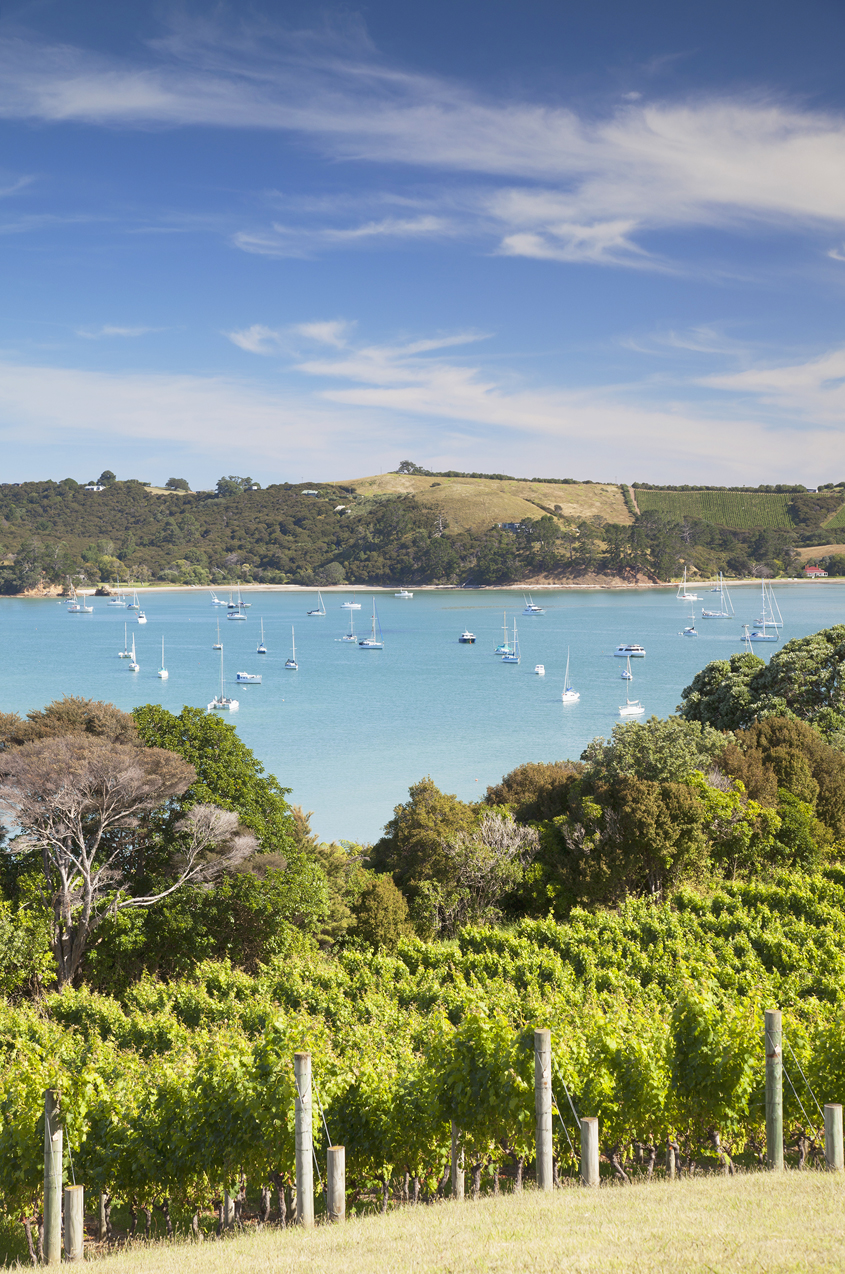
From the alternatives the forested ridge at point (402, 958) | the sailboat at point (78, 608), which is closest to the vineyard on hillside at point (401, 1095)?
the forested ridge at point (402, 958)

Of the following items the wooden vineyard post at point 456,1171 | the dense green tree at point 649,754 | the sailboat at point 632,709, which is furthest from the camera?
the sailboat at point 632,709

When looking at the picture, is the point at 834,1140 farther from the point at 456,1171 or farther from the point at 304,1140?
the point at 304,1140

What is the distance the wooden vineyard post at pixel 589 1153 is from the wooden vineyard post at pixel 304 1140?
2.65 metres

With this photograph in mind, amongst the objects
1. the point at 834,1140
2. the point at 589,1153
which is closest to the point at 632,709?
the point at 834,1140

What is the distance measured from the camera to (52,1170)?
8.16 meters

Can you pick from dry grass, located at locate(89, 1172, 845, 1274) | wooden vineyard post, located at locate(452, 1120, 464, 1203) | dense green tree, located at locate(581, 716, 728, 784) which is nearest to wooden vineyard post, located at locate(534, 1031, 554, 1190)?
dry grass, located at locate(89, 1172, 845, 1274)

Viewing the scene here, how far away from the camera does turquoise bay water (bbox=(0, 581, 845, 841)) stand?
5625 centimetres

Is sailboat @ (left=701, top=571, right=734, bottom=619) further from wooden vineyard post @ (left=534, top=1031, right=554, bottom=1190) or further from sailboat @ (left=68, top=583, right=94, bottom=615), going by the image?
wooden vineyard post @ (left=534, top=1031, right=554, bottom=1190)

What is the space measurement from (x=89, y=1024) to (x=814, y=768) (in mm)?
25059

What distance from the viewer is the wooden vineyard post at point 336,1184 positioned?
8.39 m

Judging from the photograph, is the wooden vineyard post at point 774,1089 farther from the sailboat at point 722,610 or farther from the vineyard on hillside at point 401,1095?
the sailboat at point 722,610

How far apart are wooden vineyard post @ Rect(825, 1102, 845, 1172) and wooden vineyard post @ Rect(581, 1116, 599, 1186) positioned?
2.21 m

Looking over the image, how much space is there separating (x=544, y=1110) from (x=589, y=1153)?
752 millimetres

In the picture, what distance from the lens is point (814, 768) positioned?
3105 centimetres
